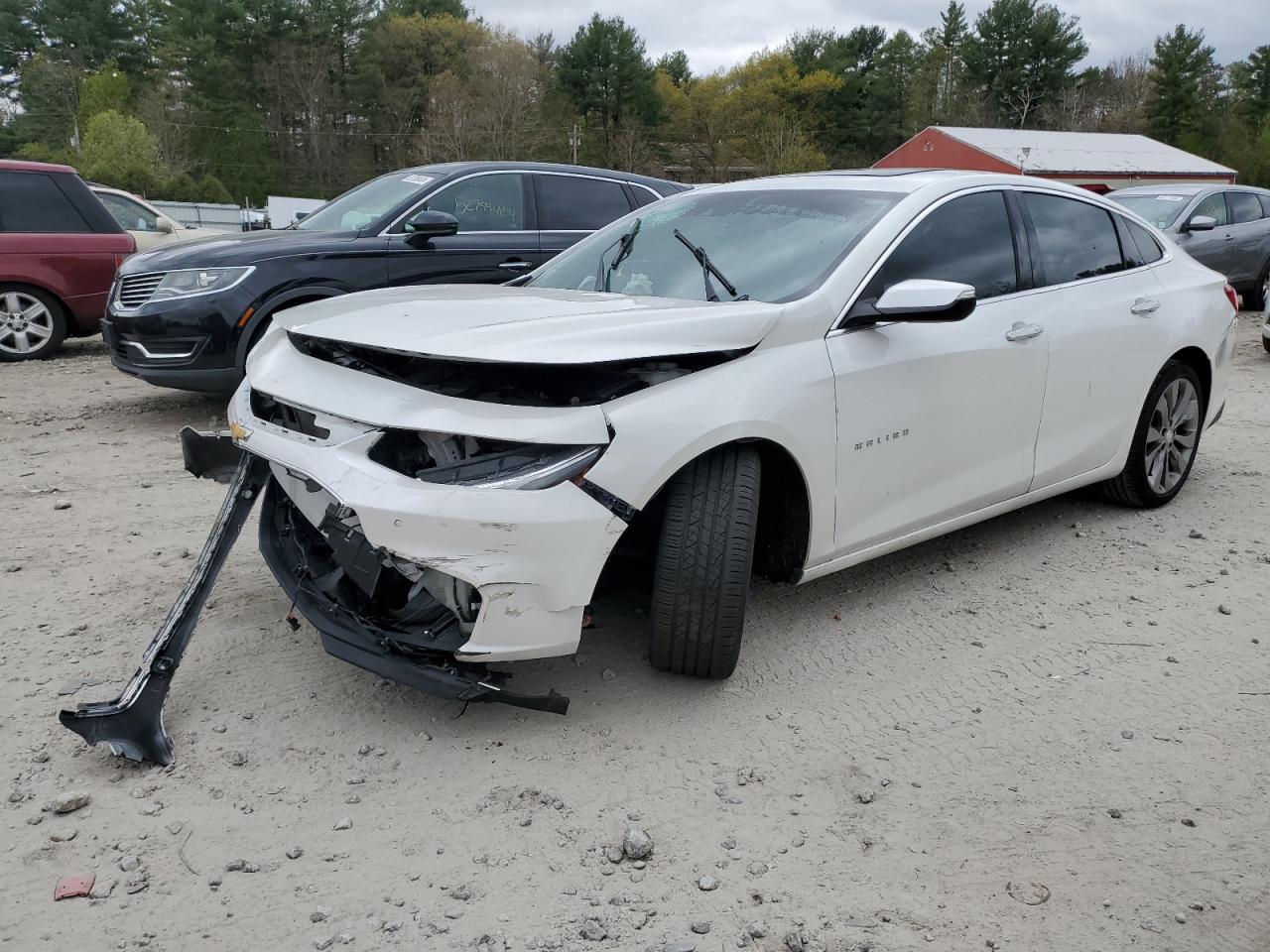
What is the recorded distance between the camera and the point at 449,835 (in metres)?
2.69

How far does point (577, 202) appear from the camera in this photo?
26.1 feet

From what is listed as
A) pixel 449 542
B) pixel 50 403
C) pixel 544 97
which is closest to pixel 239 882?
pixel 449 542

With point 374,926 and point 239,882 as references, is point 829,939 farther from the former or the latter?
point 239,882

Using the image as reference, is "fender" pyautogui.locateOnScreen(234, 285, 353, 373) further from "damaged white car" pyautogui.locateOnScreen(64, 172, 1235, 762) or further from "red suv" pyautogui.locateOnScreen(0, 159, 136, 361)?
"red suv" pyautogui.locateOnScreen(0, 159, 136, 361)

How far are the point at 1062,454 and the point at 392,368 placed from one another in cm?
A: 287

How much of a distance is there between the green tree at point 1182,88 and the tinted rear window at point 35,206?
70.0 metres

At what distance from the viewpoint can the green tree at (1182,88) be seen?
217 ft

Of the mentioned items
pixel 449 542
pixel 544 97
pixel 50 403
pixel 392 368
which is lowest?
pixel 50 403

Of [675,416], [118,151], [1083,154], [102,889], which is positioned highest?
[1083,154]

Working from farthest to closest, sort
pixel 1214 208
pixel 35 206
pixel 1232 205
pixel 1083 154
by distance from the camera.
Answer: pixel 1083 154 → pixel 1232 205 → pixel 1214 208 → pixel 35 206

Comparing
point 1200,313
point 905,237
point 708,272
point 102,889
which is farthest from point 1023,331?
point 102,889

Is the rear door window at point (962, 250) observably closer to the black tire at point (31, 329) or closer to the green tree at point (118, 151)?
the black tire at point (31, 329)

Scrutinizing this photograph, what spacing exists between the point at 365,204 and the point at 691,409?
5.27 m

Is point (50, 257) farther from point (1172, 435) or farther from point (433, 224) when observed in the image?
point (1172, 435)
